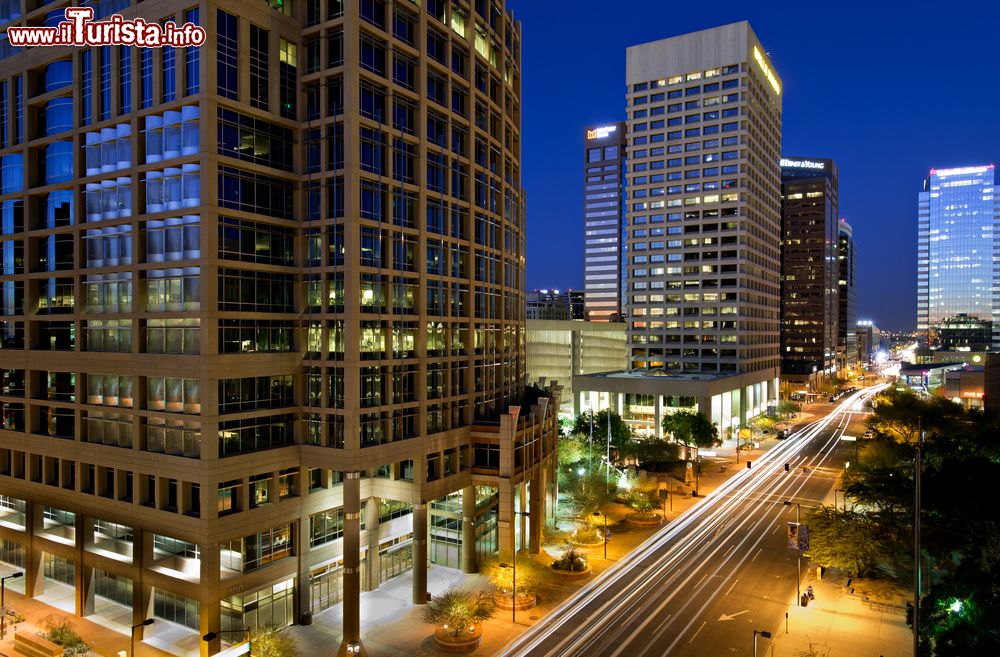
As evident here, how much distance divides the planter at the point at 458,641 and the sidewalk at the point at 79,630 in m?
17.3

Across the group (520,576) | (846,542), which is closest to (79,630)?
(520,576)

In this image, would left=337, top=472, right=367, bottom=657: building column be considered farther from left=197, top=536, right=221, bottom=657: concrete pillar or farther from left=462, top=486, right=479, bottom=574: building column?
left=462, top=486, right=479, bottom=574: building column

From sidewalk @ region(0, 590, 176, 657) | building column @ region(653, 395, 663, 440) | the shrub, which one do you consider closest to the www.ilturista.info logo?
sidewalk @ region(0, 590, 176, 657)

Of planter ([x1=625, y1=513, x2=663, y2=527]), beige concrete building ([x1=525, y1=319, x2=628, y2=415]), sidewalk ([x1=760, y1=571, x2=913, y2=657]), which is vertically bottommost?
planter ([x1=625, y1=513, x2=663, y2=527])

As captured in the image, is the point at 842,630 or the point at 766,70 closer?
the point at 842,630

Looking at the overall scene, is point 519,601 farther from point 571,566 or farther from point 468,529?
point 468,529

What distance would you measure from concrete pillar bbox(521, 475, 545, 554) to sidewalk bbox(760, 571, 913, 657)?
68.7 ft

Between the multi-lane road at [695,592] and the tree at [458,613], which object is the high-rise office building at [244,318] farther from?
the multi-lane road at [695,592]

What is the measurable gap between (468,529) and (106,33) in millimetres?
45804

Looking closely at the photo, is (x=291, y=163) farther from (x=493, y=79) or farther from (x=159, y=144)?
(x=493, y=79)

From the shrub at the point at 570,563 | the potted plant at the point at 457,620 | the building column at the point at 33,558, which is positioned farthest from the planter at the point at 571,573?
the building column at the point at 33,558

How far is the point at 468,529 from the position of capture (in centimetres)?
5447

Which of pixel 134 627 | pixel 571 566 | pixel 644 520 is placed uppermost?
pixel 134 627

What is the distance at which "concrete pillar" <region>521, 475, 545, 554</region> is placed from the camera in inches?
2302
